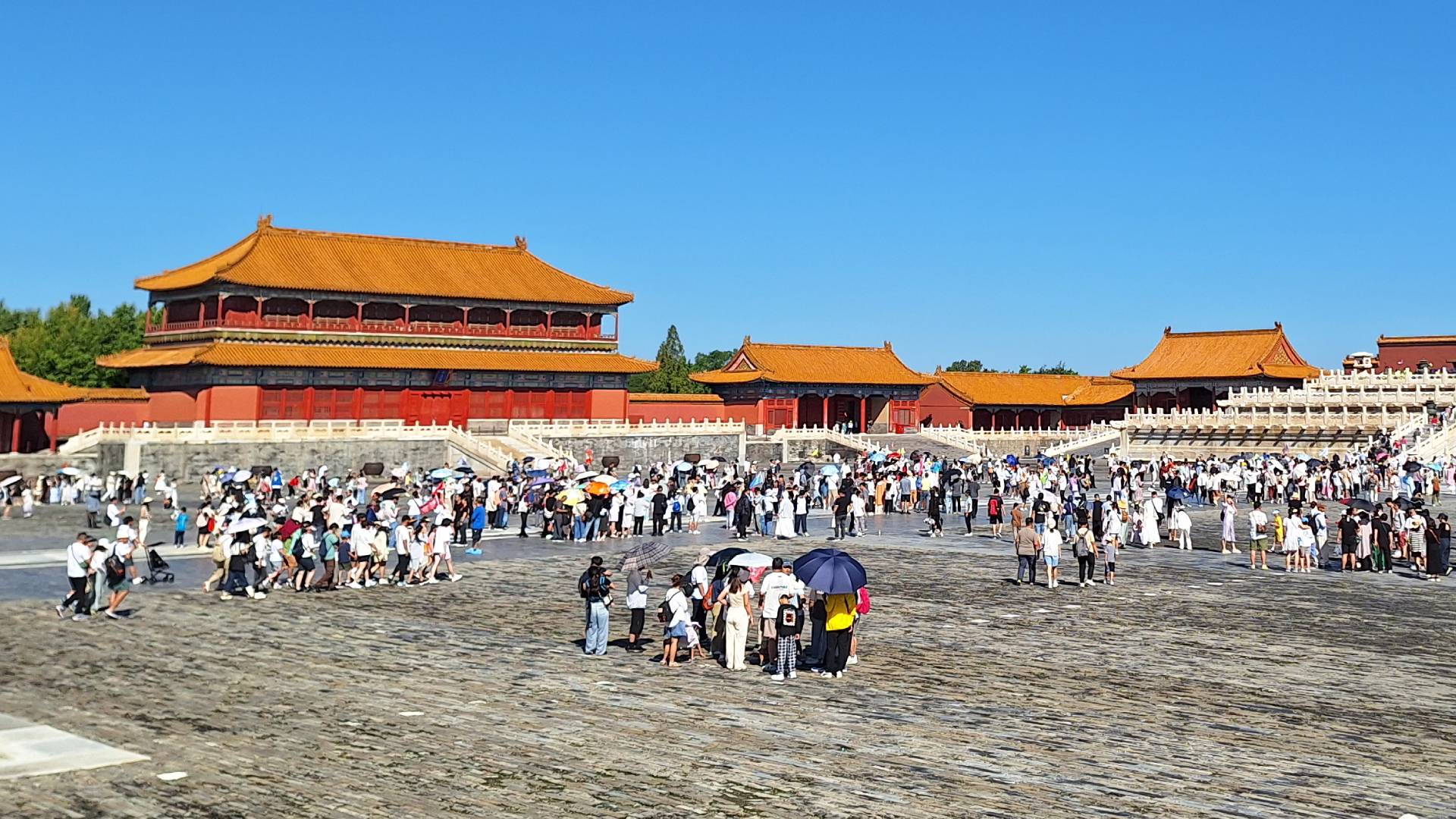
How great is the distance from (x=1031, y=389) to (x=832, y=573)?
7734 cm

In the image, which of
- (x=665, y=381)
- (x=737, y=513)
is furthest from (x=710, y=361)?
(x=737, y=513)

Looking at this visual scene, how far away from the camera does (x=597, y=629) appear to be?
1738cm

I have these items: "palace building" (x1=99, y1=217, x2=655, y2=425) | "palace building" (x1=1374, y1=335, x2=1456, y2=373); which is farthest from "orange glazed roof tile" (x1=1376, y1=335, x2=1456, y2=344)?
"palace building" (x1=99, y1=217, x2=655, y2=425)

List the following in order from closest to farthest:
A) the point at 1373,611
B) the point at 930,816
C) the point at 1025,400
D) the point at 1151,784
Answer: the point at 930,816
the point at 1151,784
the point at 1373,611
the point at 1025,400

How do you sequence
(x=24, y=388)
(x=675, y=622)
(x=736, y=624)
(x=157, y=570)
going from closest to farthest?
(x=736, y=624)
(x=675, y=622)
(x=157, y=570)
(x=24, y=388)

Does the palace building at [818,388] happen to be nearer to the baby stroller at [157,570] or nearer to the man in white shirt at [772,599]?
the baby stroller at [157,570]

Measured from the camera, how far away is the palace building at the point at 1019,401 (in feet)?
288

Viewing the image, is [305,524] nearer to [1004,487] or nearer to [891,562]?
[891,562]

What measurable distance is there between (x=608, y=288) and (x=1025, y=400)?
30690 mm

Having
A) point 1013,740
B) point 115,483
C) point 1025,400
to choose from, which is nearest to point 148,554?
point 1013,740

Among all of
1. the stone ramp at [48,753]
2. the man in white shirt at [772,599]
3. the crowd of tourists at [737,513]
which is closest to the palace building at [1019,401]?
the crowd of tourists at [737,513]

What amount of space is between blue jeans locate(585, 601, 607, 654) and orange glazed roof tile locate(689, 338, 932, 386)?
60.4 meters

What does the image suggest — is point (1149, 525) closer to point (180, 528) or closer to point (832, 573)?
point (832, 573)

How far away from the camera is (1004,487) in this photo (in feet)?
149
